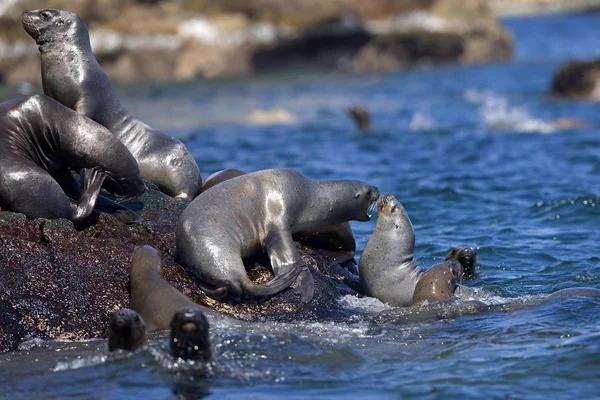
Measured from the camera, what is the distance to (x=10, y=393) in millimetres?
5242

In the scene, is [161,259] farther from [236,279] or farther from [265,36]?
[265,36]

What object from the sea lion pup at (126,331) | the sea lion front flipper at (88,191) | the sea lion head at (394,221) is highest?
the sea lion front flipper at (88,191)

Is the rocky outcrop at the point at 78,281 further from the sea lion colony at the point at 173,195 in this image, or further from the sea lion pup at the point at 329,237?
the sea lion pup at the point at 329,237

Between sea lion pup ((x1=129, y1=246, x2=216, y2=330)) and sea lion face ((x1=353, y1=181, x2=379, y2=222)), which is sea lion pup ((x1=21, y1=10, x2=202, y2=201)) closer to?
sea lion face ((x1=353, y1=181, x2=379, y2=222))

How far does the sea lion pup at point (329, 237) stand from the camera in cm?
762

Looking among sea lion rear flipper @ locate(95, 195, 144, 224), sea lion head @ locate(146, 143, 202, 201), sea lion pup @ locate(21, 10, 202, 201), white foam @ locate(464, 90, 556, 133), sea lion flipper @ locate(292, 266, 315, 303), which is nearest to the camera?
sea lion flipper @ locate(292, 266, 315, 303)

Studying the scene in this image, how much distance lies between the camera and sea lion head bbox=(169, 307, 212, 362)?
5273 millimetres

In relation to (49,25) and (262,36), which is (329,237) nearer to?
(49,25)

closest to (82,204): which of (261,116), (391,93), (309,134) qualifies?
(309,134)

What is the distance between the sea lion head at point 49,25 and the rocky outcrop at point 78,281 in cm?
190

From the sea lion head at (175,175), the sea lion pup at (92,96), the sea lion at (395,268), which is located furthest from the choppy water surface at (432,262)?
the sea lion pup at (92,96)

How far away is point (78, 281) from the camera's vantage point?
250 inches

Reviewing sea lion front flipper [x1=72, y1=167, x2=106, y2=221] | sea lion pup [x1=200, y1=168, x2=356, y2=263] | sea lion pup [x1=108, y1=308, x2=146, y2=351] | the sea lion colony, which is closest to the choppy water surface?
sea lion pup [x1=108, y1=308, x2=146, y2=351]

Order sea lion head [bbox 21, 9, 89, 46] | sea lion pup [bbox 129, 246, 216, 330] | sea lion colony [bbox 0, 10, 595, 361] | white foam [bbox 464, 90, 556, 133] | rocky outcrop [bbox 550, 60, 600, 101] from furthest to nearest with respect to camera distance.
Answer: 1. rocky outcrop [bbox 550, 60, 600, 101]
2. white foam [bbox 464, 90, 556, 133]
3. sea lion head [bbox 21, 9, 89, 46]
4. sea lion colony [bbox 0, 10, 595, 361]
5. sea lion pup [bbox 129, 246, 216, 330]
